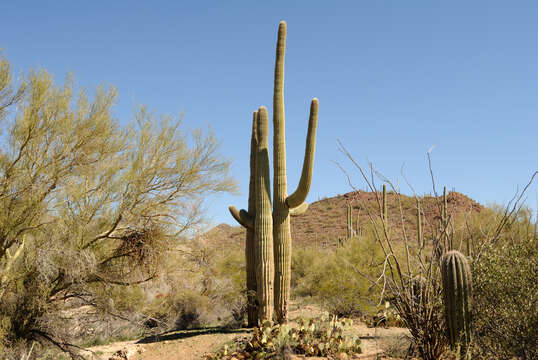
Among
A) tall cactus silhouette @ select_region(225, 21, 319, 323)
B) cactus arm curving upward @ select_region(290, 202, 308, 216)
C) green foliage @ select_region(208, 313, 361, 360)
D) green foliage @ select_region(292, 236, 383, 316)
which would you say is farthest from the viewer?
green foliage @ select_region(292, 236, 383, 316)

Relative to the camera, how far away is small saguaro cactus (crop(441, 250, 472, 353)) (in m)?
7.00

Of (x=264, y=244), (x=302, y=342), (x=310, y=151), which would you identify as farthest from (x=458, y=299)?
(x=264, y=244)

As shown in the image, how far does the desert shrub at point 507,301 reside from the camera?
22.1ft

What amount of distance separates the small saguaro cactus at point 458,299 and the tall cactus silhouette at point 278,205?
5469mm

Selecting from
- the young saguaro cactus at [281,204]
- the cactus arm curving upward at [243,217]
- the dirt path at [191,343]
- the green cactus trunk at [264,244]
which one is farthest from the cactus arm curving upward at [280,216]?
the cactus arm curving upward at [243,217]

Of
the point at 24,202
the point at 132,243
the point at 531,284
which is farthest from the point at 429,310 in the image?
the point at 24,202

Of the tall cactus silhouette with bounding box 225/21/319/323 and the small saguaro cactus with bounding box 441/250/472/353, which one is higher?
the tall cactus silhouette with bounding box 225/21/319/323

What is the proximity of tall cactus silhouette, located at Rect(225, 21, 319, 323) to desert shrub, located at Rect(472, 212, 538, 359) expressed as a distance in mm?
→ 5527

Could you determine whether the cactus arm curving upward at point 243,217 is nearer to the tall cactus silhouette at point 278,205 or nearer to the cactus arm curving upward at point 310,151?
the tall cactus silhouette at point 278,205

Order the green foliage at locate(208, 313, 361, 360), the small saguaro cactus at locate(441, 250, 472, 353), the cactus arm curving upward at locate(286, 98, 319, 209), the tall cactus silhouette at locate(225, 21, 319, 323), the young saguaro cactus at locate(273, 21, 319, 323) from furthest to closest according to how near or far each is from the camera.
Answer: the young saguaro cactus at locate(273, 21, 319, 323) < the tall cactus silhouette at locate(225, 21, 319, 323) < the cactus arm curving upward at locate(286, 98, 319, 209) < the green foliage at locate(208, 313, 361, 360) < the small saguaro cactus at locate(441, 250, 472, 353)

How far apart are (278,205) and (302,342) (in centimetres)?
418

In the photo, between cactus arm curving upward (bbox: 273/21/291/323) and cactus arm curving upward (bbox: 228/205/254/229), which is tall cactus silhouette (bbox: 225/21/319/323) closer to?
cactus arm curving upward (bbox: 273/21/291/323)

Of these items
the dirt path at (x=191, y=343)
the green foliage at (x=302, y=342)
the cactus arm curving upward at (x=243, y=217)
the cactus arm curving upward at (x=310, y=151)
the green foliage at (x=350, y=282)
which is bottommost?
the dirt path at (x=191, y=343)

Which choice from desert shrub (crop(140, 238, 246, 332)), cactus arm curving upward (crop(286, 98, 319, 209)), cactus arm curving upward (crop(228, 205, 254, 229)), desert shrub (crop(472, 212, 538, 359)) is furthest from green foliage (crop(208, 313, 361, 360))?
desert shrub (crop(140, 238, 246, 332))
